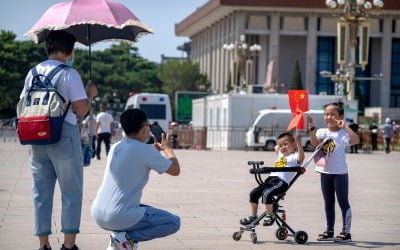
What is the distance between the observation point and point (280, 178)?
9.63 meters

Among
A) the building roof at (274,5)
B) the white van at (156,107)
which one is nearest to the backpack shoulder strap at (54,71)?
the white van at (156,107)

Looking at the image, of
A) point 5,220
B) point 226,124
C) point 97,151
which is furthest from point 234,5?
point 5,220

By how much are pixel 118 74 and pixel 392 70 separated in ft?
85.1

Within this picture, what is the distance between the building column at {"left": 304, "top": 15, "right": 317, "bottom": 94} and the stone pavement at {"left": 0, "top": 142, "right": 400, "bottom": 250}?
6284cm

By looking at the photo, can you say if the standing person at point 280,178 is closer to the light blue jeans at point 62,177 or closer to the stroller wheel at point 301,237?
the stroller wheel at point 301,237

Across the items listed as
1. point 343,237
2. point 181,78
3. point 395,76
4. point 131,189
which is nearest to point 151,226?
point 131,189

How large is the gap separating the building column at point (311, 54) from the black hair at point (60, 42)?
76.7 m

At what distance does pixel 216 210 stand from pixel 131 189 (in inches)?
225

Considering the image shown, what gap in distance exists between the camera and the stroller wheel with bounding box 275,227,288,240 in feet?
31.6

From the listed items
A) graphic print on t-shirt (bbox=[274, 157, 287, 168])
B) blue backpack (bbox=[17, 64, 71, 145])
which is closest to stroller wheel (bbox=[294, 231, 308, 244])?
graphic print on t-shirt (bbox=[274, 157, 287, 168])

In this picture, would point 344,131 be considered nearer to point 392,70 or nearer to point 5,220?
point 5,220

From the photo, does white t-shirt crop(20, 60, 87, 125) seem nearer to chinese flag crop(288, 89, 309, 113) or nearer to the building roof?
chinese flag crop(288, 89, 309, 113)

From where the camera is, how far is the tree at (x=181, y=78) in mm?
92625

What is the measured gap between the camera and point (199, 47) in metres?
109
